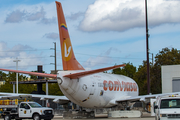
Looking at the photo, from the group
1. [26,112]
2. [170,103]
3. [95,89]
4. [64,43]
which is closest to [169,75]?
[95,89]

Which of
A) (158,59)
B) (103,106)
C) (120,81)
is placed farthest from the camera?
(158,59)

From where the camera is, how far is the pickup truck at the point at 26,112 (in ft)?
82.1

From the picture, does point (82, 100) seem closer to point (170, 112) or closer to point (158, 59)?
point (170, 112)

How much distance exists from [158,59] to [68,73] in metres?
38.7

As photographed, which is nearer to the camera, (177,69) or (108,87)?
(108,87)

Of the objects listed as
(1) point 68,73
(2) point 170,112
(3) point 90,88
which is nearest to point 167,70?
(3) point 90,88

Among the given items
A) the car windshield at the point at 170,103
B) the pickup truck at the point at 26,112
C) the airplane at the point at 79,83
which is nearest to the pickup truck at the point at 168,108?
the car windshield at the point at 170,103

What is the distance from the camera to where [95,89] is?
1027 inches

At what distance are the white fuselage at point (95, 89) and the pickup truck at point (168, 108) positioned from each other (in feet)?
24.9

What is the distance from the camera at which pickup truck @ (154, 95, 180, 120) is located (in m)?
16.4

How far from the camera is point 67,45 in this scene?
78.0 ft

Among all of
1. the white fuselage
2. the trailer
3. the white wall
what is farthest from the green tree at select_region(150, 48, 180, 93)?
the trailer

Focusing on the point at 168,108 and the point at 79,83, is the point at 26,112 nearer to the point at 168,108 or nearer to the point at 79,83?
the point at 79,83

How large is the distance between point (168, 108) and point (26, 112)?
42.0 feet
